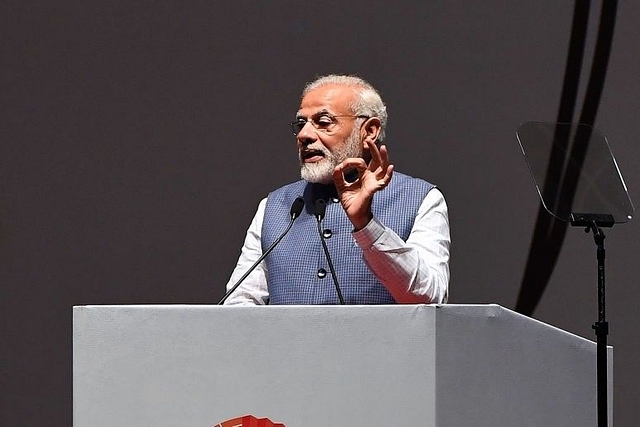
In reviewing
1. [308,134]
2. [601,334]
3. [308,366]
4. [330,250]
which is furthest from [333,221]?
[308,366]

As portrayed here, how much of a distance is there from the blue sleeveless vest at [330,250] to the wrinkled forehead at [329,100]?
0.21 m

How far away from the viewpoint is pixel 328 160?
8.07 feet

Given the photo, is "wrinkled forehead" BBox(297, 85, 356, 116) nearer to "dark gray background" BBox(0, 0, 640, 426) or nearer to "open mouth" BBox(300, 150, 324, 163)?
"open mouth" BBox(300, 150, 324, 163)

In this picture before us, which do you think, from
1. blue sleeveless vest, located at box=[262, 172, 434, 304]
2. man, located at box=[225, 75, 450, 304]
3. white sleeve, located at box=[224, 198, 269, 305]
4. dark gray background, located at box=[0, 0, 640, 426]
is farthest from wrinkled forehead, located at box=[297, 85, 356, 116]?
dark gray background, located at box=[0, 0, 640, 426]

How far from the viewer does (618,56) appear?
3.35 m

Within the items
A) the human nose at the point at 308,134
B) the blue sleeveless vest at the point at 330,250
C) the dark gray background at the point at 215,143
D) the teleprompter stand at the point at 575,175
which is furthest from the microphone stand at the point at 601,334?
the dark gray background at the point at 215,143

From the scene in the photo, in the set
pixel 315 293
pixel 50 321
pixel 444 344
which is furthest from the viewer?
pixel 50 321

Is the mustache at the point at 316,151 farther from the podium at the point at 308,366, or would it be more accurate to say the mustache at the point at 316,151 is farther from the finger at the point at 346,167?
the podium at the point at 308,366

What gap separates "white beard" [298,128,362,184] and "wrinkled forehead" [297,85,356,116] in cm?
6

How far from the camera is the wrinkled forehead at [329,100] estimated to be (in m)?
2.46

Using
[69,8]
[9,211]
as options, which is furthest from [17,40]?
[9,211]

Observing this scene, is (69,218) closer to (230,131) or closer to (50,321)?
(50,321)

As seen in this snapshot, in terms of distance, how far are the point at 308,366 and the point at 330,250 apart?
0.80 metres

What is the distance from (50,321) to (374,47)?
1.26 metres
